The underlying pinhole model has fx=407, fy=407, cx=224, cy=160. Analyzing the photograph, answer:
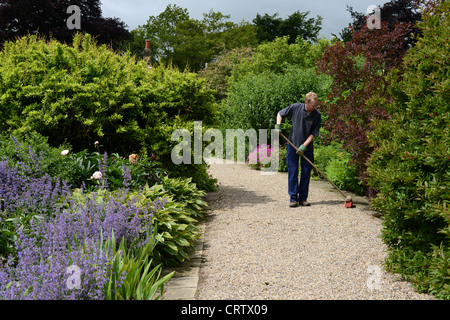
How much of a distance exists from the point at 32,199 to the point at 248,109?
8530mm

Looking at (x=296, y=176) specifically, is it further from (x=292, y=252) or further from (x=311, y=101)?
(x=292, y=252)

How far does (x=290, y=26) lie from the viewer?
109 ft

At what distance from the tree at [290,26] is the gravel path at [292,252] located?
28626mm

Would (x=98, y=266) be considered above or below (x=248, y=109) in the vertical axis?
below

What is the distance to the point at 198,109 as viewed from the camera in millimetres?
6793

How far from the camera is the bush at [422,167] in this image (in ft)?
10.3

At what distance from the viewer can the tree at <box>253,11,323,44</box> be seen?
33031 millimetres

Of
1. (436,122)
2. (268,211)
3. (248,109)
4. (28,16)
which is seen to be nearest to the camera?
(436,122)

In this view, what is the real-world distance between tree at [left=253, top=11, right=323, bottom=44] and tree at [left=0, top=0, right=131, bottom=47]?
14547mm

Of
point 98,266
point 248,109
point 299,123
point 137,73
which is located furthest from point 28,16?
point 98,266

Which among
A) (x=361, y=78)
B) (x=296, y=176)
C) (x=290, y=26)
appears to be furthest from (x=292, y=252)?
(x=290, y=26)

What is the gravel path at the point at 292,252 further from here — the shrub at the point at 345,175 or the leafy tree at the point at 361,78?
the leafy tree at the point at 361,78
